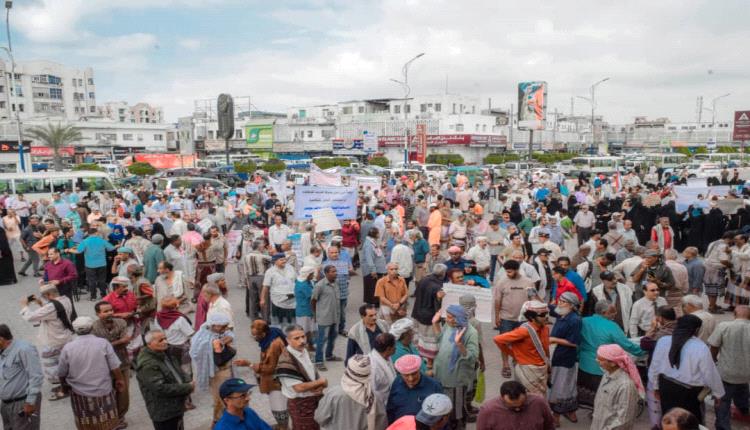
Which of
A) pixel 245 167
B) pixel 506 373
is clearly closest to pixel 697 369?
pixel 506 373

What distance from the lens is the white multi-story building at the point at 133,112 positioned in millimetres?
104613

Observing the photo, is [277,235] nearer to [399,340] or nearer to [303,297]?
[303,297]

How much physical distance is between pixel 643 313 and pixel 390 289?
3145mm

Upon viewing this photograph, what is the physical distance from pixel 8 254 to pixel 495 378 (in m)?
11.4

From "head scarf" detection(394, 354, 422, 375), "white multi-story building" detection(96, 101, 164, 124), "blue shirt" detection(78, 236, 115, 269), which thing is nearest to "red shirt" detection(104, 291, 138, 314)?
"head scarf" detection(394, 354, 422, 375)

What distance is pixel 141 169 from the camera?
42.8m

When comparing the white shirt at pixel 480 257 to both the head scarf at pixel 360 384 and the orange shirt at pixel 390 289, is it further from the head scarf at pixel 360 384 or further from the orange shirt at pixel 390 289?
the head scarf at pixel 360 384

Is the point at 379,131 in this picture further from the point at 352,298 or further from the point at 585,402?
the point at 585,402

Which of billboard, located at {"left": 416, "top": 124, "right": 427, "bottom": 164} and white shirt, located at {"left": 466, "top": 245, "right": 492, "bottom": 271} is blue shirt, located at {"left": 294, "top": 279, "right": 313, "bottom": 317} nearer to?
white shirt, located at {"left": 466, "top": 245, "right": 492, "bottom": 271}

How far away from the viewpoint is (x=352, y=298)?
1111 centimetres

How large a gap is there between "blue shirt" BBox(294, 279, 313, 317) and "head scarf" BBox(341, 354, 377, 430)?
124 inches

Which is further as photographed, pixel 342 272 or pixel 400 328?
pixel 342 272

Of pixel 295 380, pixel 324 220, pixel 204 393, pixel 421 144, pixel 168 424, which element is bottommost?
pixel 204 393

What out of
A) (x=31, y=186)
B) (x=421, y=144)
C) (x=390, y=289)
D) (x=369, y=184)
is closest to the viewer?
(x=390, y=289)
